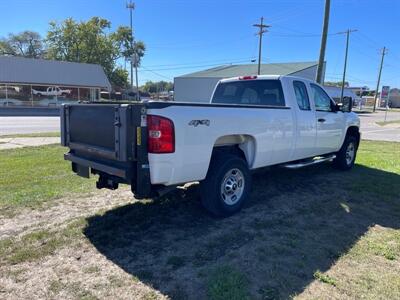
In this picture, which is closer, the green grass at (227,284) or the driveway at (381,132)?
the green grass at (227,284)

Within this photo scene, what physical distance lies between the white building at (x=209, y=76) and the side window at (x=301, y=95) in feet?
135

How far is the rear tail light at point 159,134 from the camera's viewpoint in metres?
3.78

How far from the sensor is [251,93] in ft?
21.0

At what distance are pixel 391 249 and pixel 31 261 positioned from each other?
4.10 m

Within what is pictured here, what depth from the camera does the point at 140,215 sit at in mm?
4965

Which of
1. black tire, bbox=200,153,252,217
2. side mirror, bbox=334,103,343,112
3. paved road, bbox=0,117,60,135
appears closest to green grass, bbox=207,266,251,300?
black tire, bbox=200,153,252,217

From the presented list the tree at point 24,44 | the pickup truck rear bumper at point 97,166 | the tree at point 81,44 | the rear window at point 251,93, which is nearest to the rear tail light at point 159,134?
the pickup truck rear bumper at point 97,166

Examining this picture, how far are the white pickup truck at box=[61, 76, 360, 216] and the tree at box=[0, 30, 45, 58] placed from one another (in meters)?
82.1

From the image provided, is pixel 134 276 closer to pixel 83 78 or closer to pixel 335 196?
pixel 335 196

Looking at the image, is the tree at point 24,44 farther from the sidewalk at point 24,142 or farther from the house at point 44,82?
the sidewalk at point 24,142

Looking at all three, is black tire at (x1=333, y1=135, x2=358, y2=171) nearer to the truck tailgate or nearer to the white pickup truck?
the white pickup truck

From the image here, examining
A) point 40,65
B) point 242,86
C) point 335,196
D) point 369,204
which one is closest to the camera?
point 369,204

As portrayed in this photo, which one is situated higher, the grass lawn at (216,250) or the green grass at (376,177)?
the green grass at (376,177)

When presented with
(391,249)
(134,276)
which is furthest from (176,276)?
(391,249)
